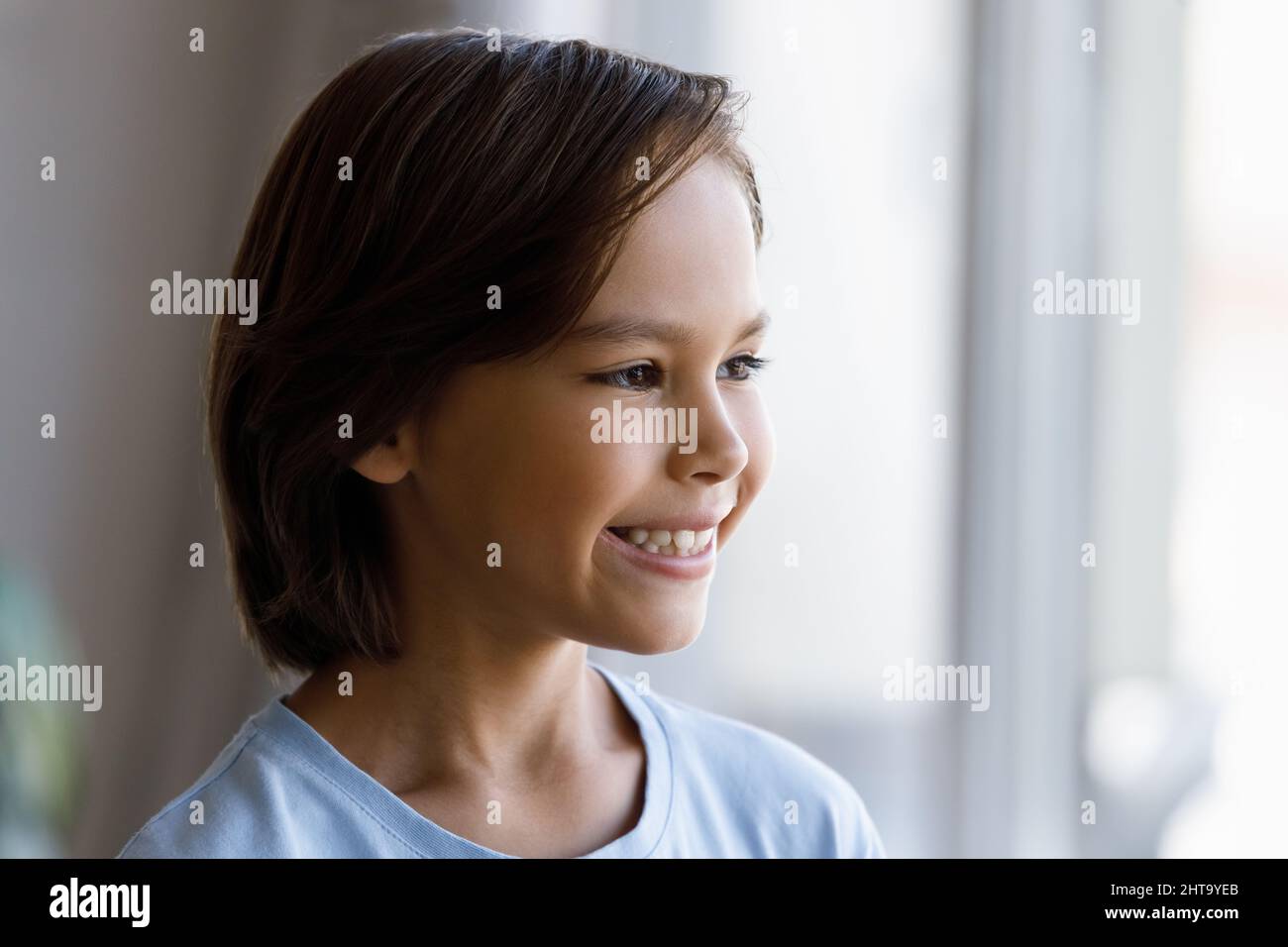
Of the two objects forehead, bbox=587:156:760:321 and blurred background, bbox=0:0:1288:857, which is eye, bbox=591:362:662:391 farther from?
blurred background, bbox=0:0:1288:857

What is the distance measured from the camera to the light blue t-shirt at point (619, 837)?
2.58 ft

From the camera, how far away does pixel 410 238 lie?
2.60 feet

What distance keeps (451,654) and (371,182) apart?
0.34m

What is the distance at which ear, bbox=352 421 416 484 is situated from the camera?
0.84 metres

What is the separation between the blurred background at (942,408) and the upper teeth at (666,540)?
0.72 meters

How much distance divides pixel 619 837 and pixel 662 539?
0.75ft

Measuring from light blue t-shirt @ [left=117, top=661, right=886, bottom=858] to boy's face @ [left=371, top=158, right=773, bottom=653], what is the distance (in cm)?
15

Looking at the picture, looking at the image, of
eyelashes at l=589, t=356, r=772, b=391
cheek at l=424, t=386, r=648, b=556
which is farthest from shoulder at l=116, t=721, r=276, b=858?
eyelashes at l=589, t=356, r=772, b=391

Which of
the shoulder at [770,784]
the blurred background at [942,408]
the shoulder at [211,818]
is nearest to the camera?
the shoulder at [211,818]

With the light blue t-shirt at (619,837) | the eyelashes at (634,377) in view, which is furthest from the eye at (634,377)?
the light blue t-shirt at (619,837)

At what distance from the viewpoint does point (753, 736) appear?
1022 millimetres

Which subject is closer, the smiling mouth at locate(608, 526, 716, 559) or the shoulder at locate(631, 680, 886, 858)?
the smiling mouth at locate(608, 526, 716, 559)

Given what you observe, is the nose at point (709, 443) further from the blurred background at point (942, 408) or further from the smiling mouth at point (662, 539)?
the blurred background at point (942, 408)
